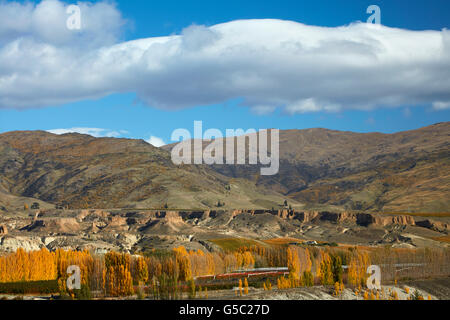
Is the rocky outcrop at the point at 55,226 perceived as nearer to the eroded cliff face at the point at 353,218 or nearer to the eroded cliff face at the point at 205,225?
the eroded cliff face at the point at 205,225

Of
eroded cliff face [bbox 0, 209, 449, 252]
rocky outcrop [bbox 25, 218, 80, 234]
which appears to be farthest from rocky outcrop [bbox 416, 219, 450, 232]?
rocky outcrop [bbox 25, 218, 80, 234]

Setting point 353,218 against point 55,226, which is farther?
point 353,218

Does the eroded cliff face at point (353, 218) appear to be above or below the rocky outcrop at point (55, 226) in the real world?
above

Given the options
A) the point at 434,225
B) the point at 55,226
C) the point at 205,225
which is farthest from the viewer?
the point at 205,225

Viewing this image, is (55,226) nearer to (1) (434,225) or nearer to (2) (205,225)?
(2) (205,225)

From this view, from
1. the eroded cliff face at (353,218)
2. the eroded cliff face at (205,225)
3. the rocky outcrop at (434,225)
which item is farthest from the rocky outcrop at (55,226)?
the rocky outcrop at (434,225)

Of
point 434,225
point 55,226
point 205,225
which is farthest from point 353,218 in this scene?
point 55,226

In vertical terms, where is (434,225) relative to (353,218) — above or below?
below

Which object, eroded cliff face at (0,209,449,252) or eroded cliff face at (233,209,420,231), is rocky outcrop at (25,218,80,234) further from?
eroded cliff face at (233,209,420,231)

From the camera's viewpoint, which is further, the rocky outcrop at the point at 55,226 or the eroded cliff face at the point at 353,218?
the eroded cliff face at the point at 353,218

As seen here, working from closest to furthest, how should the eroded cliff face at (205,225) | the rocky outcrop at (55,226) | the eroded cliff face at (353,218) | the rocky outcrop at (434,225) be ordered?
the eroded cliff face at (205,225), the rocky outcrop at (55,226), the rocky outcrop at (434,225), the eroded cliff face at (353,218)

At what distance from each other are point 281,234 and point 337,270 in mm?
99056

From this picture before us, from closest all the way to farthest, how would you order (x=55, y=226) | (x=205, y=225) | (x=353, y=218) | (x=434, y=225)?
(x=55, y=226) → (x=434, y=225) → (x=205, y=225) → (x=353, y=218)
